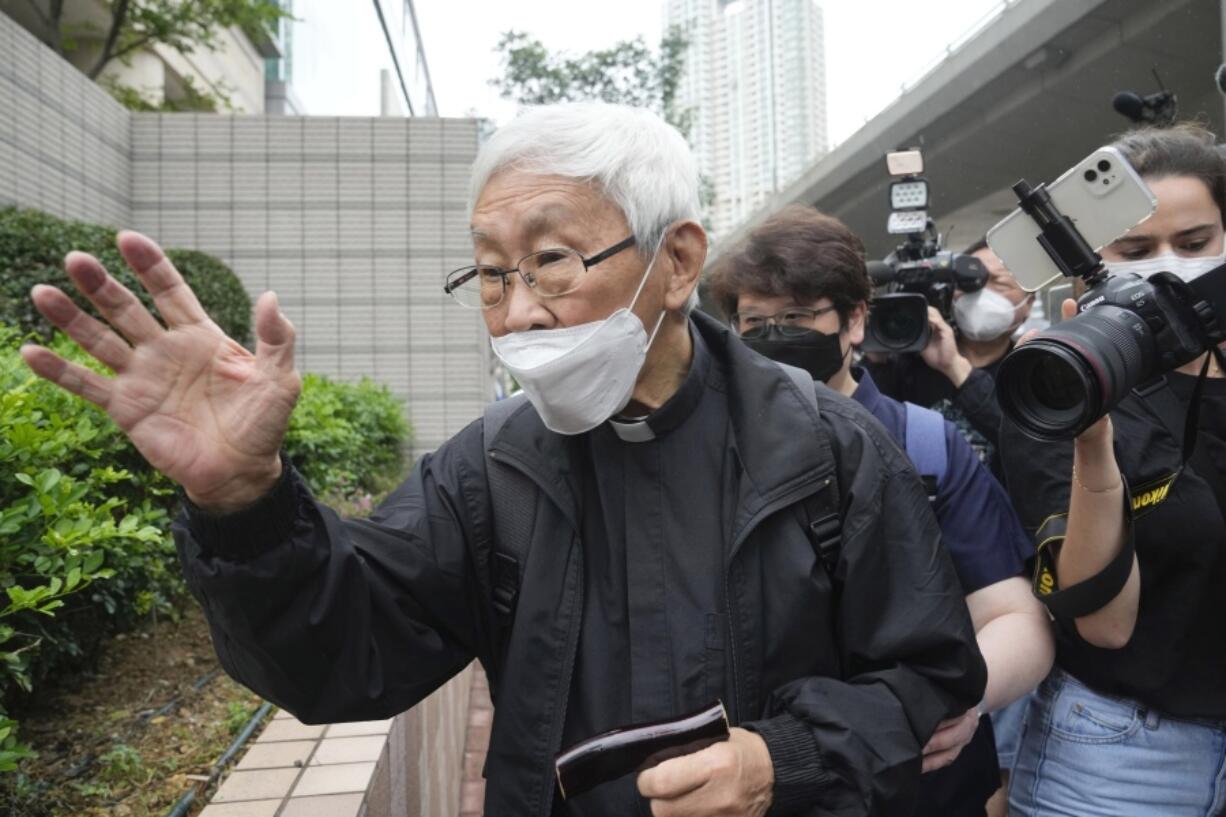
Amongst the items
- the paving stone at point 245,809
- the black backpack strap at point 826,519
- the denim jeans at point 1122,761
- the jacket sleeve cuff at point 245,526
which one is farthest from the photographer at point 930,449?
the paving stone at point 245,809

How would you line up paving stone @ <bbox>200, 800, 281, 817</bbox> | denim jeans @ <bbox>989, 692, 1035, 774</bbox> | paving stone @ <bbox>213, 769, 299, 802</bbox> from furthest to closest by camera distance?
denim jeans @ <bbox>989, 692, 1035, 774</bbox> < paving stone @ <bbox>213, 769, 299, 802</bbox> < paving stone @ <bbox>200, 800, 281, 817</bbox>

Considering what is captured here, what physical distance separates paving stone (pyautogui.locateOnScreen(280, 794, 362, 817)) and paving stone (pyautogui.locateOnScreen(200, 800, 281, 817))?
0.13ft

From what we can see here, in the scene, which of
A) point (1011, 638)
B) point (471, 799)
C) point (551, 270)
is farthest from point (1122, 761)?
point (471, 799)

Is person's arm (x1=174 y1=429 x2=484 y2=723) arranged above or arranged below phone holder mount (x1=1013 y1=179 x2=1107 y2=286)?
below

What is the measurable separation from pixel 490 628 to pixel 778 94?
3084 centimetres

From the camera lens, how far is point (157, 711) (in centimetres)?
310

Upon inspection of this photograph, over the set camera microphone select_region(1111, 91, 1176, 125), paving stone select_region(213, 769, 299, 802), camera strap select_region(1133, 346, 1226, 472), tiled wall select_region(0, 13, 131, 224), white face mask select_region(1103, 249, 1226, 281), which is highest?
tiled wall select_region(0, 13, 131, 224)

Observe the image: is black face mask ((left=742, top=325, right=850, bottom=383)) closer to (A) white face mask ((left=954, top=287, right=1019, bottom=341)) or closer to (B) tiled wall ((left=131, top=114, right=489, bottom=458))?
(A) white face mask ((left=954, top=287, right=1019, bottom=341))

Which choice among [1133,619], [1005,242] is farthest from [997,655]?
[1005,242]

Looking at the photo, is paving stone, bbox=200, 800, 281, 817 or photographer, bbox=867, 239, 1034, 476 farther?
photographer, bbox=867, 239, 1034, 476

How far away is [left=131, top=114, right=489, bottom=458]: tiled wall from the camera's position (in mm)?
10398

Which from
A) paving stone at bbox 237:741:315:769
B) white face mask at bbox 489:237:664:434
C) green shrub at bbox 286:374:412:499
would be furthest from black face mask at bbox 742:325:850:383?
green shrub at bbox 286:374:412:499

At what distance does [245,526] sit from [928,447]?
139 centimetres

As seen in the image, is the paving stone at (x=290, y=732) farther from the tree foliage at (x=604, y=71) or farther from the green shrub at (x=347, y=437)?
the tree foliage at (x=604, y=71)
